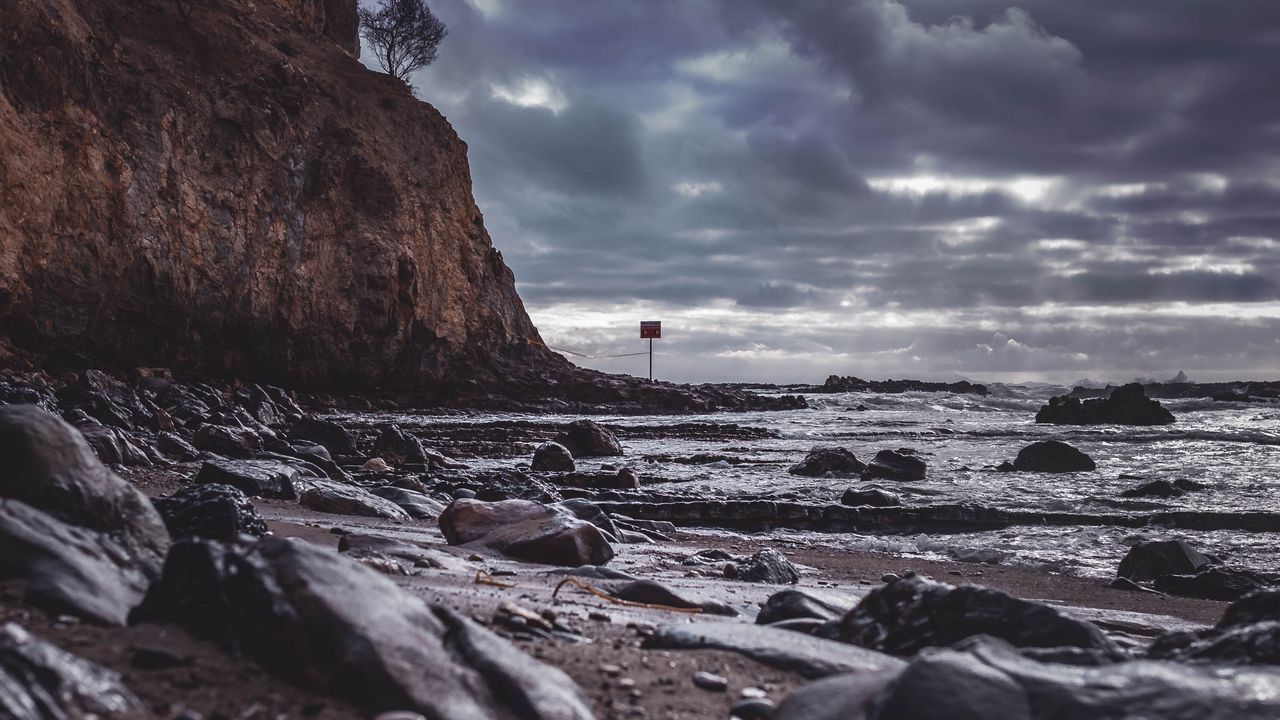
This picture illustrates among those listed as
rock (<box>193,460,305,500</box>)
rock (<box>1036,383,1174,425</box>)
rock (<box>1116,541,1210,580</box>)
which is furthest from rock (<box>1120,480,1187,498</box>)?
rock (<box>1036,383,1174,425</box>)

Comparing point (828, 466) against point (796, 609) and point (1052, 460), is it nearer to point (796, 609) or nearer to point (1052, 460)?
point (1052, 460)

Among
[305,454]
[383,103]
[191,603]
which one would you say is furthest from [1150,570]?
[383,103]

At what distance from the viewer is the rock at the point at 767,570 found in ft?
A: 15.0

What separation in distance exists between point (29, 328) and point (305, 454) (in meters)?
12.2

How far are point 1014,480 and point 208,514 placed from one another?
9215 millimetres

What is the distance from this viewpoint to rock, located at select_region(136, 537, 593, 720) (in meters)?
1.72

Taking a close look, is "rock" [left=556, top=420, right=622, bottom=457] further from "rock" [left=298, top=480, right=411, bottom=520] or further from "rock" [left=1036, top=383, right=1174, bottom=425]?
"rock" [left=1036, top=383, right=1174, bottom=425]

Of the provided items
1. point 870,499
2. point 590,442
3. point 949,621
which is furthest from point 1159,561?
point 590,442

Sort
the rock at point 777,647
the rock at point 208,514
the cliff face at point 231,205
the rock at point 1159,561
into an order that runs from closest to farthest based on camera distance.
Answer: the rock at point 777,647, the rock at point 208,514, the rock at point 1159,561, the cliff face at point 231,205

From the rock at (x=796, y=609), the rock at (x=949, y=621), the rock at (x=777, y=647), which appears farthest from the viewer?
the rock at (x=796, y=609)

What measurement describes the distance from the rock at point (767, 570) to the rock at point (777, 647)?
1.87m

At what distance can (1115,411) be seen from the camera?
23625mm

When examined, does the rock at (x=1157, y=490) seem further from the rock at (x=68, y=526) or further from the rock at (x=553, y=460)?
the rock at (x=68, y=526)

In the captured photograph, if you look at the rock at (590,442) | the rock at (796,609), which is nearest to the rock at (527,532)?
the rock at (796,609)
